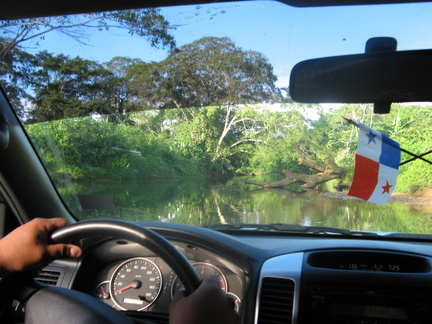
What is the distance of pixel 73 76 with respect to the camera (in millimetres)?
3811

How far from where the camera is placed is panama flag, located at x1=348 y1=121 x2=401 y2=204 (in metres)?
3.03

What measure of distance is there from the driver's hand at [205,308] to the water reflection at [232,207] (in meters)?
2.29

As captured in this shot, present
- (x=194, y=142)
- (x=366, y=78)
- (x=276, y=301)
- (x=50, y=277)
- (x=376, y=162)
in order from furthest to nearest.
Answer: (x=194, y=142), (x=50, y=277), (x=376, y=162), (x=276, y=301), (x=366, y=78)

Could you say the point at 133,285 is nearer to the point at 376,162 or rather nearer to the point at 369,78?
the point at 376,162

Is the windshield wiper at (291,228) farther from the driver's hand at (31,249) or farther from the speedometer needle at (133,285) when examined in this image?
the driver's hand at (31,249)

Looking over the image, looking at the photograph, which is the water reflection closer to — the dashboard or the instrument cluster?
the dashboard

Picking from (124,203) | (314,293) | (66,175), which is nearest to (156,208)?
(124,203)

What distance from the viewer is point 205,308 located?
134 centimetres

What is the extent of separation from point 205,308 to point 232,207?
2.51 metres

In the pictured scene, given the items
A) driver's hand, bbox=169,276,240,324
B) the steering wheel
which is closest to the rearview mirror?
the steering wheel

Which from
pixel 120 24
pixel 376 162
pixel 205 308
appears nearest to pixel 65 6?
pixel 120 24

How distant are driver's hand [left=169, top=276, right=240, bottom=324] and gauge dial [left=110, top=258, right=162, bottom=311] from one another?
6.55ft

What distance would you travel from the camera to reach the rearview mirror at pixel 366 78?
2.49m

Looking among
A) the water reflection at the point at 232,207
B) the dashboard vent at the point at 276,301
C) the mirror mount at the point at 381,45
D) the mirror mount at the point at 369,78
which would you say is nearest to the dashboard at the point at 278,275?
the dashboard vent at the point at 276,301
